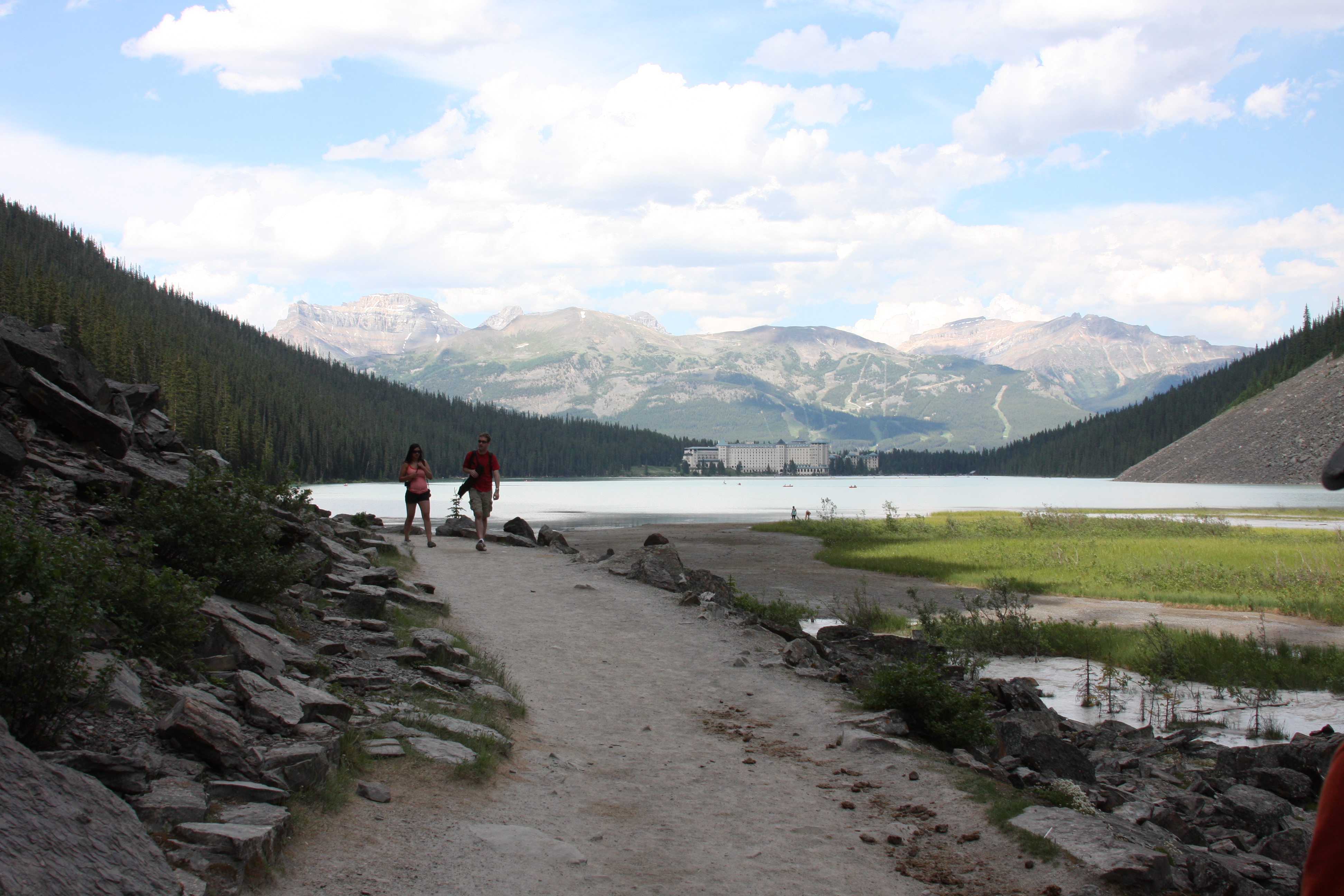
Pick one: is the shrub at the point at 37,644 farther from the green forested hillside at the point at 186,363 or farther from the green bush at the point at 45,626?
the green forested hillside at the point at 186,363

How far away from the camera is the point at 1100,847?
7.98 metres

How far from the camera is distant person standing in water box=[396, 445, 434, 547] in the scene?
27.7m

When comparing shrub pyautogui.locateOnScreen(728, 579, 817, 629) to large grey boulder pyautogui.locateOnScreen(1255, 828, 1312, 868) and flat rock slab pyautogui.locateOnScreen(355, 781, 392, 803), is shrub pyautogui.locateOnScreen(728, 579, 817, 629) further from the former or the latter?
flat rock slab pyautogui.locateOnScreen(355, 781, 392, 803)

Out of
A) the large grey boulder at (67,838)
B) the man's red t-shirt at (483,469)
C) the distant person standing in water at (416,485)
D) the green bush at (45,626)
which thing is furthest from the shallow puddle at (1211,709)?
the distant person standing in water at (416,485)

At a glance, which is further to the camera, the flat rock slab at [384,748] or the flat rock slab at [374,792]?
the flat rock slab at [384,748]

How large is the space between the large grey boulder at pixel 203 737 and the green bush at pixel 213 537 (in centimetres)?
437

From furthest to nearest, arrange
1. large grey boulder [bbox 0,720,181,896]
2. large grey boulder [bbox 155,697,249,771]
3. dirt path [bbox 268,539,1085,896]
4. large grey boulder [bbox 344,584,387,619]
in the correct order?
large grey boulder [bbox 344,584,387,619]
large grey boulder [bbox 155,697,249,771]
dirt path [bbox 268,539,1085,896]
large grey boulder [bbox 0,720,181,896]

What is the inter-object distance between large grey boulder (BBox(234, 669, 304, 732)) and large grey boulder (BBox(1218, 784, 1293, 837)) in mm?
10896

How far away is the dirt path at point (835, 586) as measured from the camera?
963 inches

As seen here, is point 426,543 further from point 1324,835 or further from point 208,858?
point 1324,835

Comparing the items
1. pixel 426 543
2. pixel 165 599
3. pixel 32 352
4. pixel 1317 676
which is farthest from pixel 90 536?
pixel 1317 676

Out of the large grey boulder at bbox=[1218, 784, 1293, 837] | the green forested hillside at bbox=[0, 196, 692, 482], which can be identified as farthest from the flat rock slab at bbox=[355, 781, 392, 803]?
the green forested hillside at bbox=[0, 196, 692, 482]

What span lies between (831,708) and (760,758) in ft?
8.77

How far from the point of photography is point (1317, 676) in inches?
736
